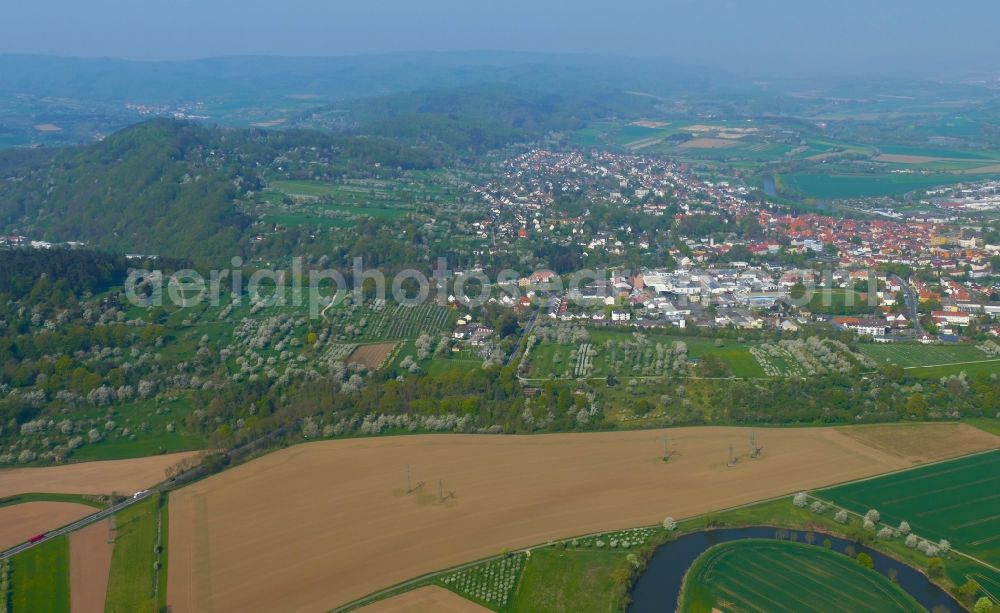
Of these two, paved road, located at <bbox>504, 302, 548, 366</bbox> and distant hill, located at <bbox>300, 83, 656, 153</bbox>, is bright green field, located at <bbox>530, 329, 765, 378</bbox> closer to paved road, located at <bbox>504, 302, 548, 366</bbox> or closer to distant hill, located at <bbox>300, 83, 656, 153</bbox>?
paved road, located at <bbox>504, 302, 548, 366</bbox>

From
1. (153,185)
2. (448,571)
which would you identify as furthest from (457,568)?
(153,185)

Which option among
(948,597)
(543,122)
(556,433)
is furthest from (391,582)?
(543,122)

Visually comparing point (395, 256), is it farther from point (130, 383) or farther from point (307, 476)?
point (307, 476)

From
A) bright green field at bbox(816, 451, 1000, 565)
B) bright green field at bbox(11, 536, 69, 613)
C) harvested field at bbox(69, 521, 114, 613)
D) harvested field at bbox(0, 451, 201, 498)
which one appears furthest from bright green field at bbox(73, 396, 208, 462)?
bright green field at bbox(816, 451, 1000, 565)

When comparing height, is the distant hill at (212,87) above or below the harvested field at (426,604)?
above

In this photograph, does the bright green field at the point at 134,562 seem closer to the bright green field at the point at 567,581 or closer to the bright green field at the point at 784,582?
the bright green field at the point at 567,581

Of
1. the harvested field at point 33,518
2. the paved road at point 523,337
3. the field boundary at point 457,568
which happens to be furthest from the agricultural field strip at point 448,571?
the paved road at point 523,337
